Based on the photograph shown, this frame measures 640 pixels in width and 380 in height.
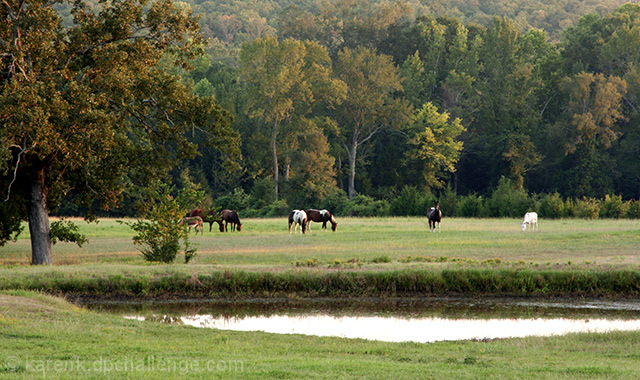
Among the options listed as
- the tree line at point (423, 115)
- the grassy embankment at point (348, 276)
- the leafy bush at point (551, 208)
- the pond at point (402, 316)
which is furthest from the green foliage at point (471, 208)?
the pond at point (402, 316)

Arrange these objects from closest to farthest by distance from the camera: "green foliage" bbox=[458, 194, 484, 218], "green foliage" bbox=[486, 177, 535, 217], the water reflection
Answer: the water reflection
"green foliage" bbox=[486, 177, 535, 217]
"green foliage" bbox=[458, 194, 484, 218]

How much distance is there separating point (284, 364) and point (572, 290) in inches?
488

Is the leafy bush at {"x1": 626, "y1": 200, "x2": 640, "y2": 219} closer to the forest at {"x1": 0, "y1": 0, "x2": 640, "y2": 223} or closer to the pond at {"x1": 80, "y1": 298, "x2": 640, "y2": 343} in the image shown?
the forest at {"x1": 0, "y1": 0, "x2": 640, "y2": 223}

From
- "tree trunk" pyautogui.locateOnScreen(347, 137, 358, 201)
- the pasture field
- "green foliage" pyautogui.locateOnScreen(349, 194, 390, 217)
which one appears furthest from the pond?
"tree trunk" pyautogui.locateOnScreen(347, 137, 358, 201)

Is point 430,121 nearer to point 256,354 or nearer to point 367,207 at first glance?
point 367,207

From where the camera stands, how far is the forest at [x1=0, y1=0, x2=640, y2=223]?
75.1 meters

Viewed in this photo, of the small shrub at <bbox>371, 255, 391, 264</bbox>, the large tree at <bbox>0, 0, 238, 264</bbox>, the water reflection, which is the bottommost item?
the water reflection

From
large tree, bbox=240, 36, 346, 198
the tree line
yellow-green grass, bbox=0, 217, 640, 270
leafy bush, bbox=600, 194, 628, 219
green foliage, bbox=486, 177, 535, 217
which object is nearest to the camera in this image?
yellow-green grass, bbox=0, 217, 640, 270

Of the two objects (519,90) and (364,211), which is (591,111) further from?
(364,211)

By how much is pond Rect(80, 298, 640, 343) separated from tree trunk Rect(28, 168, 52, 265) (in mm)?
6286

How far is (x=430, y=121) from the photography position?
260 feet

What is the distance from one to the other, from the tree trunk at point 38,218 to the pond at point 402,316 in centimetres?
629

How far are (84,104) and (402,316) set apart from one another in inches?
447

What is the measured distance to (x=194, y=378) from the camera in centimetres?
942
